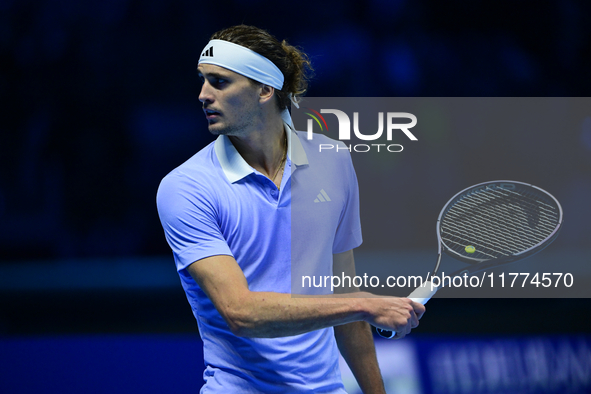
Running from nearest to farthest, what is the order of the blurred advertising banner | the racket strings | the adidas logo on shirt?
the adidas logo on shirt < the racket strings < the blurred advertising banner

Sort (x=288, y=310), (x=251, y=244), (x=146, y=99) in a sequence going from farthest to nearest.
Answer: (x=146, y=99) → (x=251, y=244) → (x=288, y=310)

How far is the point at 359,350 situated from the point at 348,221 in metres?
0.27

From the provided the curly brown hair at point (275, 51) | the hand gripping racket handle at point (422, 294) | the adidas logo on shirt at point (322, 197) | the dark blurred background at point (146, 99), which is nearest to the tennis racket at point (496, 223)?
the hand gripping racket handle at point (422, 294)

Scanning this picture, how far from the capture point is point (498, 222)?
145 cm

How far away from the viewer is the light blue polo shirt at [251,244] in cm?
116

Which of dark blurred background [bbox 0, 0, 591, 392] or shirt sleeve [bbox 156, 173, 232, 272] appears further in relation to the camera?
dark blurred background [bbox 0, 0, 591, 392]

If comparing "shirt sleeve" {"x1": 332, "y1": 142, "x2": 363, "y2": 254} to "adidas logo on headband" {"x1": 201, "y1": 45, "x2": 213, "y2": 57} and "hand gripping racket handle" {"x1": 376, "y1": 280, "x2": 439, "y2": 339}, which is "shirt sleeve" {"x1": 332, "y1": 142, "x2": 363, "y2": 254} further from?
"adidas logo on headband" {"x1": 201, "y1": 45, "x2": 213, "y2": 57}

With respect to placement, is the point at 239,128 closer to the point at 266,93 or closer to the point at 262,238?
the point at 266,93

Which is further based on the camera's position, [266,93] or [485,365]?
[485,365]

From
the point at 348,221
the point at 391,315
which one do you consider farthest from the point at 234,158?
the point at 391,315

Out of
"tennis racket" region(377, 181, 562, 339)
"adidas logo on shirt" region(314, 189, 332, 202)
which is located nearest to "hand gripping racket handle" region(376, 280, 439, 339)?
"tennis racket" region(377, 181, 562, 339)

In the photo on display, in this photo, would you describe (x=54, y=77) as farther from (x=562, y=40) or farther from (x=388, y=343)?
(x=562, y=40)

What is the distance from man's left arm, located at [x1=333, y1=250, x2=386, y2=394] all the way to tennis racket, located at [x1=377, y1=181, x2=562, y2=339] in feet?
0.76

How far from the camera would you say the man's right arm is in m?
1.06
